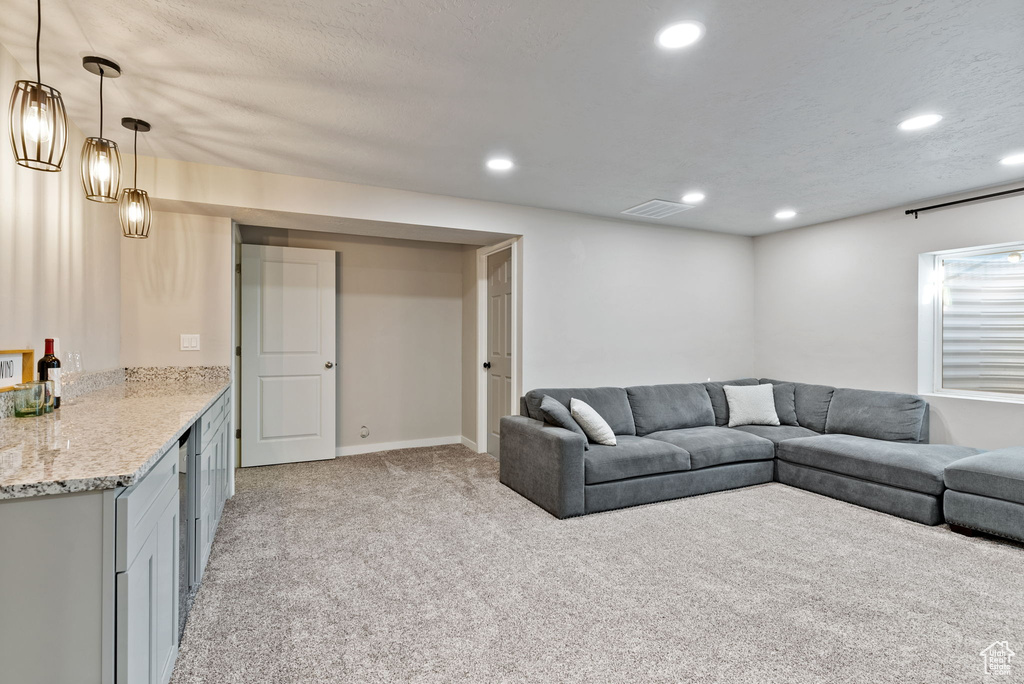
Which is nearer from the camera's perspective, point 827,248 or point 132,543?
point 132,543

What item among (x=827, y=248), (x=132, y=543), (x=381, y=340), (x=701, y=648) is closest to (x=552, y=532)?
(x=701, y=648)

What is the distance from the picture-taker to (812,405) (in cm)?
484

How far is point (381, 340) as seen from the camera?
538 centimetres

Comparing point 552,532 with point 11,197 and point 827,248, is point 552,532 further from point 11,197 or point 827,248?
point 827,248

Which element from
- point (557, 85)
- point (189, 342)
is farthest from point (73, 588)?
point (189, 342)

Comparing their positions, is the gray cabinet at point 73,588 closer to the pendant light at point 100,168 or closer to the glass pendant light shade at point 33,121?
the glass pendant light shade at point 33,121

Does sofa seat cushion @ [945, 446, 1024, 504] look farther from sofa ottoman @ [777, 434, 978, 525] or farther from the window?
the window

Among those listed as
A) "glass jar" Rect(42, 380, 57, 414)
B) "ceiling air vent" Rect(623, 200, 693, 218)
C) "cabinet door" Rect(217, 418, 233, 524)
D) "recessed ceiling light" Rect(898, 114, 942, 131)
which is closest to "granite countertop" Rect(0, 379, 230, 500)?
"glass jar" Rect(42, 380, 57, 414)

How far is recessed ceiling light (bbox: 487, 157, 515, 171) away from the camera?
3385 millimetres

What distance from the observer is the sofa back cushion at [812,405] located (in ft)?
15.6

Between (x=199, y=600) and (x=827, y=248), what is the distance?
581 cm

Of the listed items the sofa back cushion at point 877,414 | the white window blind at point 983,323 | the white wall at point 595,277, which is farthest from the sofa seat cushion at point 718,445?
the white window blind at point 983,323

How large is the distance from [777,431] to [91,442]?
15.9 ft

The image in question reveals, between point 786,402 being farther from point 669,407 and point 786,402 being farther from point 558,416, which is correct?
point 558,416
